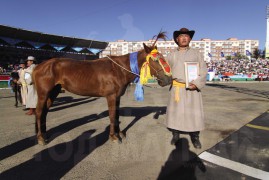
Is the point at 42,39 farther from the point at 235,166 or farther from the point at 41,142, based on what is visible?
the point at 235,166

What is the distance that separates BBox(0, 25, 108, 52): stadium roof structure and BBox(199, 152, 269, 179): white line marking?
3271cm

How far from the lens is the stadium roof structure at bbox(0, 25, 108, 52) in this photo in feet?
102

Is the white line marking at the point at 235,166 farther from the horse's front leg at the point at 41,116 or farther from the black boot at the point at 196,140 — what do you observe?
the horse's front leg at the point at 41,116

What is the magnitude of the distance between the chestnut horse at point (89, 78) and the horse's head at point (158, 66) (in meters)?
0.05

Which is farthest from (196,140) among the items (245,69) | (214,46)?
(214,46)

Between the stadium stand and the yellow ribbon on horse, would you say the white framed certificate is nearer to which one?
the yellow ribbon on horse

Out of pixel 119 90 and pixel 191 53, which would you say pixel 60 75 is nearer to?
pixel 119 90

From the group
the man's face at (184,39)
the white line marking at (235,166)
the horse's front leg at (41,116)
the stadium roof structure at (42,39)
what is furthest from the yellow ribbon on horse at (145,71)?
the stadium roof structure at (42,39)

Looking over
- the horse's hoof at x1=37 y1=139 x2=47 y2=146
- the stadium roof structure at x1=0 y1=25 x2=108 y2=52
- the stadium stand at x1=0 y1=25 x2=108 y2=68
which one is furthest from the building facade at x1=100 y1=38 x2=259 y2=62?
the horse's hoof at x1=37 y1=139 x2=47 y2=146

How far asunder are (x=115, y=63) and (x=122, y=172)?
7.45 ft

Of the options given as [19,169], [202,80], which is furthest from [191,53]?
[19,169]

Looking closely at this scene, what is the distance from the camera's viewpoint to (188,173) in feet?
10.5

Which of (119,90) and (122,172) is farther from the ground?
(119,90)

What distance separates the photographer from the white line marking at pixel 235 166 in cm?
314
